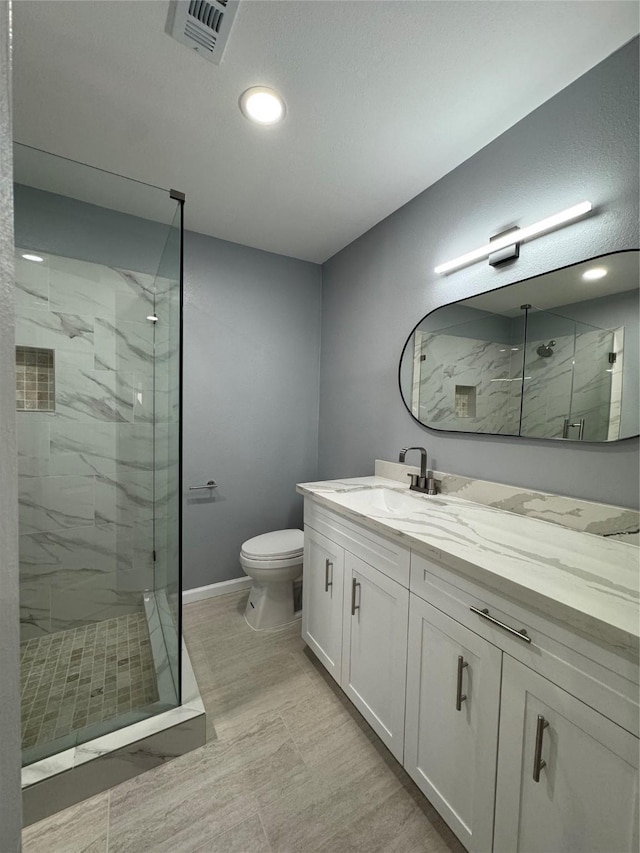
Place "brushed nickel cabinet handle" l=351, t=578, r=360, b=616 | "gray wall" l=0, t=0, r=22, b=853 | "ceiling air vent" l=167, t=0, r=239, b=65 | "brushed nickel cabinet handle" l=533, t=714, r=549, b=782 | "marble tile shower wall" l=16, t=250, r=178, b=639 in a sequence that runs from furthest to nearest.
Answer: "marble tile shower wall" l=16, t=250, r=178, b=639 < "brushed nickel cabinet handle" l=351, t=578, r=360, b=616 < "ceiling air vent" l=167, t=0, r=239, b=65 < "brushed nickel cabinet handle" l=533, t=714, r=549, b=782 < "gray wall" l=0, t=0, r=22, b=853

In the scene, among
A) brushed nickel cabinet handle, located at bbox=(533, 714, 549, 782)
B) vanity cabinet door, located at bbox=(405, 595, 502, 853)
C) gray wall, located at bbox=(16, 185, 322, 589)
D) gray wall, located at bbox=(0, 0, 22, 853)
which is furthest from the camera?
gray wall, located at bbox=(16, 185, 322, 589)

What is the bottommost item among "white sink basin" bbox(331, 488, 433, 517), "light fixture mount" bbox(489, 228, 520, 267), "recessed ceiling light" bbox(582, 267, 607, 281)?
"white sink basin" bbox(331, 488, 433, 517)

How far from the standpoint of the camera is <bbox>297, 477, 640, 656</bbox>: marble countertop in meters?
0.69

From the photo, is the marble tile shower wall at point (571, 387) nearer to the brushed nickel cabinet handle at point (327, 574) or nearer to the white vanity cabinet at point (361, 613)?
the white vanity cabinet at point (361, 613)

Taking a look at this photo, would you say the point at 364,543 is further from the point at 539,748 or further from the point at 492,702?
the point at 539,748

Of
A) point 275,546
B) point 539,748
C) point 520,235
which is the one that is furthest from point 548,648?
point 275,546

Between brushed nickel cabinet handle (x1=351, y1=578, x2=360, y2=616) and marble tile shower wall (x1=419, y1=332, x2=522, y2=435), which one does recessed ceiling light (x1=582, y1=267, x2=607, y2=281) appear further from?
brushed nickel cabinet handle (x1=351, y1=578, x2=360, y2=616)

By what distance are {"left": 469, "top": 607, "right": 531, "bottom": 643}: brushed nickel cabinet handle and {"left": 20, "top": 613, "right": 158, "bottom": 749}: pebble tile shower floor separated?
1.39 metres

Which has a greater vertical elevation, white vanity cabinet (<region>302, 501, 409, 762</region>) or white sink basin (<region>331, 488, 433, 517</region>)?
white sink basin (<region>331, 488, 433, 517</region>)

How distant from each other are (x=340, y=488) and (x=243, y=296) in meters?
1.58

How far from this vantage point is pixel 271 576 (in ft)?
6.46

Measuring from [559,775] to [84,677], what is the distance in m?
1.86

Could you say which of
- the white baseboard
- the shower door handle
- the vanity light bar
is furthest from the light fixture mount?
the white baseboard

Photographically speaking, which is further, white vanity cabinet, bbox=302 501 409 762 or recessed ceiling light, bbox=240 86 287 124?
recessed ceiling light, bbox=240 86 287 124
